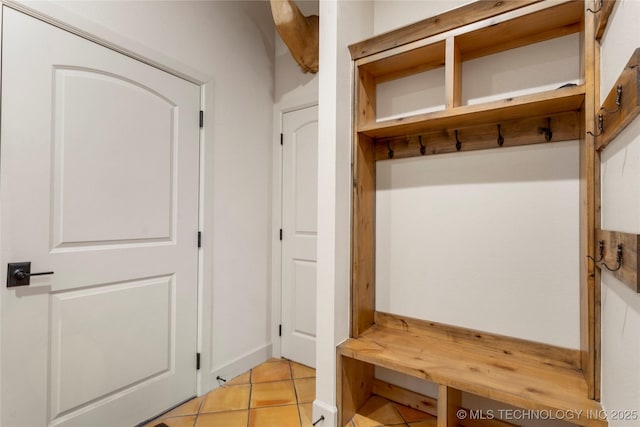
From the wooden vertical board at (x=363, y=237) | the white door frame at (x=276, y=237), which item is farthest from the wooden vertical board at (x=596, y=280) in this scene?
the white door frame at (x=276, y=237)

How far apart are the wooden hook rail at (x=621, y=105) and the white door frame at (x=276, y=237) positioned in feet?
6.86

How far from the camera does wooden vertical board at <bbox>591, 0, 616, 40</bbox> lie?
105 centimetres

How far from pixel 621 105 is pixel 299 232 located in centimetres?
207

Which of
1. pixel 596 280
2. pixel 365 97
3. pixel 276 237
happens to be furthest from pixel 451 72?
pixel 276 237

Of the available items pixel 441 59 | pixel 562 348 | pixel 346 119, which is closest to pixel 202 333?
pixel 346 119

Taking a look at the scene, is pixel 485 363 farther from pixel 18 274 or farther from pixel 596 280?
pixel 18 274

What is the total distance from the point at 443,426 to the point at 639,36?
1655 mm

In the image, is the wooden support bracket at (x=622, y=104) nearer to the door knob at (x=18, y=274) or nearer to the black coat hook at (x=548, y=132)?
the black coat hook at (x=548, y=132)

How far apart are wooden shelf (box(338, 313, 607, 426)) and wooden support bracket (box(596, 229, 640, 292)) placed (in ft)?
1.99

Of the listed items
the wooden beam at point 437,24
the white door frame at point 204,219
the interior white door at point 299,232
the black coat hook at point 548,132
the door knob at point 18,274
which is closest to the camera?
the door knob at point 18,274

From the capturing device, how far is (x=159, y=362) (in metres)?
1.95

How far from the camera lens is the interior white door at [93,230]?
1.42m

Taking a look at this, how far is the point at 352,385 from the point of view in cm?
192

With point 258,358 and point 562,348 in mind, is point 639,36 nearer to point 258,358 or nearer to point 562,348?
point 562,348
